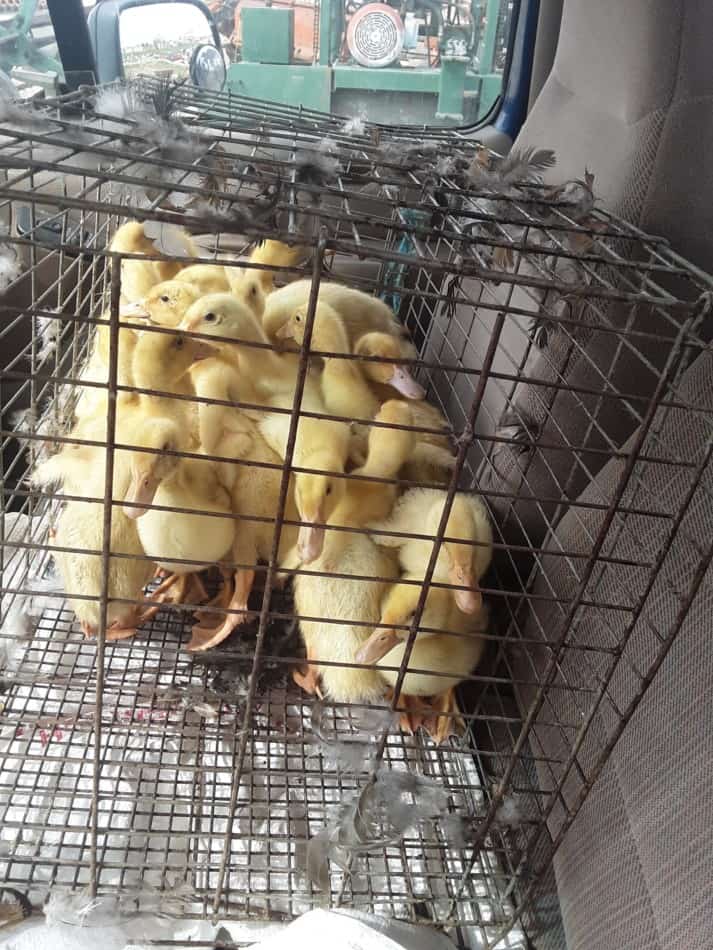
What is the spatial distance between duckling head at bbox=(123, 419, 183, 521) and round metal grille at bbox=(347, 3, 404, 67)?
2133 millimetres

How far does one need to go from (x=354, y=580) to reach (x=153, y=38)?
215 cm

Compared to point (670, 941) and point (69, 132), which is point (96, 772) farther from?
point (69, 132)

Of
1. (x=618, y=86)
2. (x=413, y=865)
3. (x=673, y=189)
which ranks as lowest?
(x=413, y=865)

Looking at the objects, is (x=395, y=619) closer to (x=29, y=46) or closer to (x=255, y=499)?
(x=255, y=499)

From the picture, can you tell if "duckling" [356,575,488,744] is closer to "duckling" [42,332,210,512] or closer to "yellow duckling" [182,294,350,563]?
"yellow duckling" [182,294,350,563]

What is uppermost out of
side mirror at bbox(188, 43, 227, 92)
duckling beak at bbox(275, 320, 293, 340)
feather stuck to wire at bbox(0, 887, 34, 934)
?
side mirror at bbox(188, 43, 227, 92)

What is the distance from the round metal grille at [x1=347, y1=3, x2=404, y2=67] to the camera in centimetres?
257

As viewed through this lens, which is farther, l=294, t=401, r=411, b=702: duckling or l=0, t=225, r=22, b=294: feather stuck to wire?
l=294, t=401, r=411, b=702: duckling

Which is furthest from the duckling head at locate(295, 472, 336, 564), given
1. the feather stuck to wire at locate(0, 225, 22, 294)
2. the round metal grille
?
the round metal grille

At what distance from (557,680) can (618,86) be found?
978 millimetres

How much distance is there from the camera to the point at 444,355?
1.85 m

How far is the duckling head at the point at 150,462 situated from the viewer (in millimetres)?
919

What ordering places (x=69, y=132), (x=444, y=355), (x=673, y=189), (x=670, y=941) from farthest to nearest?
1. (x=444, y=355)
2. (x=673, y=189)
3. (x=69, y=132)
4. (x=670, y=941)

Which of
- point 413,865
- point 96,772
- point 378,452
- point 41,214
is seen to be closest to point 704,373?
point 378,452
